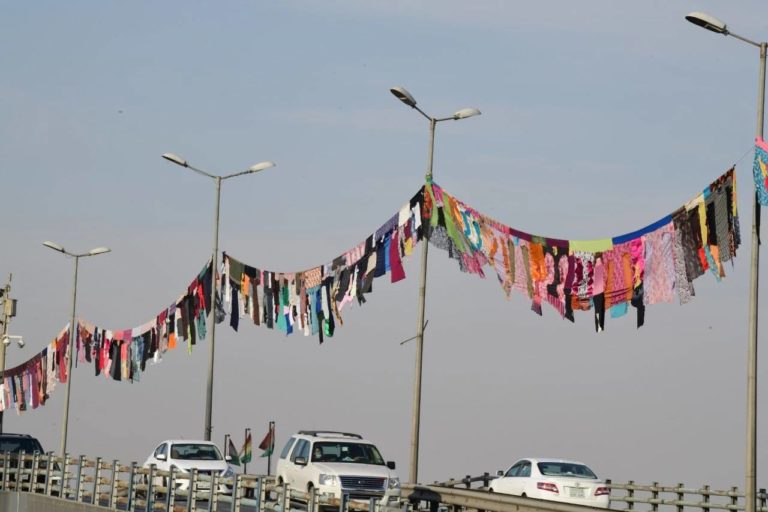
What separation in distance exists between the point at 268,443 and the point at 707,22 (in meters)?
30.2

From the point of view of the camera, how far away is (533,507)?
2709 cm

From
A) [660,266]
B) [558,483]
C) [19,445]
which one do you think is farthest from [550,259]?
[19,445]

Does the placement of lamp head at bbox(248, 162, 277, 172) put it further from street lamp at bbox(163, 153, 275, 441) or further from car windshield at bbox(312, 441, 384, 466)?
car windshield at bbox(312, 441, 384, 466)

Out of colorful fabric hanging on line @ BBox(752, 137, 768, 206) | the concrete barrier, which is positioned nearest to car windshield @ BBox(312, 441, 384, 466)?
the concrete barrier

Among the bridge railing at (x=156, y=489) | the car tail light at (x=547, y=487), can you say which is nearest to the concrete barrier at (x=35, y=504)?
the bridge railing at (x=156, y=489)

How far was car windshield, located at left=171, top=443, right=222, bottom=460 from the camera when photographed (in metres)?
37.0

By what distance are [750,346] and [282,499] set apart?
7.91 m

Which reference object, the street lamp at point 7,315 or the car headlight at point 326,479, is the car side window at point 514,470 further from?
the street lamp at point 7,315

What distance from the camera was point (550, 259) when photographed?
1077 inches

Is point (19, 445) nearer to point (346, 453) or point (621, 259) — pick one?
point (346, 453)

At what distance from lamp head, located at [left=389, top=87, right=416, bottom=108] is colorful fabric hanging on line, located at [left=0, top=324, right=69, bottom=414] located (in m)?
29.7

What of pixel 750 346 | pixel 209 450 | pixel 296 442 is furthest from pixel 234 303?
pixel 750 346

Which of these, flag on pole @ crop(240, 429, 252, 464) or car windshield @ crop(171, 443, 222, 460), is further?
flag on pole @ crop(240, 429, 252, 464)

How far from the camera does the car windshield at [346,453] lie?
29953 mm
